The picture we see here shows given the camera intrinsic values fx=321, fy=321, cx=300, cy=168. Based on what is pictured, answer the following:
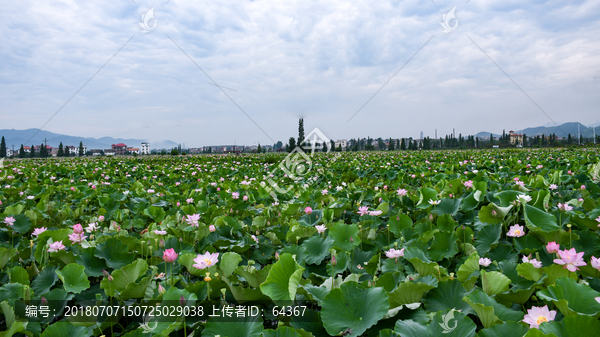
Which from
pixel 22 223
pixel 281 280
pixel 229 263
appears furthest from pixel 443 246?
pixel 22 223

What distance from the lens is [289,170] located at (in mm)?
8141

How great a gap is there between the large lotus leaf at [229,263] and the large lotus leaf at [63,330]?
56cm

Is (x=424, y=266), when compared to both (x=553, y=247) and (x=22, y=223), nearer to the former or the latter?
(x=553, y=247)

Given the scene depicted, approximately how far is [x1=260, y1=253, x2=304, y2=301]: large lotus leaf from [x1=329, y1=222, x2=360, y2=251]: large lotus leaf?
0.70 meters

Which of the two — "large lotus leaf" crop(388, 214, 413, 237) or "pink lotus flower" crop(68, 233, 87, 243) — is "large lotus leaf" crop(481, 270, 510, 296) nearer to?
"large lotus leaf" crop(388, 214, 413, 237)

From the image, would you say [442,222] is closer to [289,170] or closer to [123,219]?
[123,219]

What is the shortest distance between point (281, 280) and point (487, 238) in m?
1.41

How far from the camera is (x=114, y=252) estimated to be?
5.76 feet

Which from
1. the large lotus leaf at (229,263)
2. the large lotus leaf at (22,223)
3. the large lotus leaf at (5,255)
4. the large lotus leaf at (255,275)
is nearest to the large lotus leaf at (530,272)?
the large lotus leaf at (255,275)

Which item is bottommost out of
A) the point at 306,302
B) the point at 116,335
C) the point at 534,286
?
the point at 116,335

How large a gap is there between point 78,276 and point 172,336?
24.7 inches

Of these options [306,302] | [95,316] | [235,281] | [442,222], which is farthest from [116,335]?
[442,222]

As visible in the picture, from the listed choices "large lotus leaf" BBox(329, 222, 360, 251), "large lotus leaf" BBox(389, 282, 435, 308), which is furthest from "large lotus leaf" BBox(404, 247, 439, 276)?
"large lotus leaf" BBox(329, 222, 360, 251)

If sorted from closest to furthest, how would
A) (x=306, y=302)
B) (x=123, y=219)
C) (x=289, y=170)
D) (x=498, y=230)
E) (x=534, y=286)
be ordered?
(x=534, y=286) → (x=306, y=302) → (x=498, y=230) → (x=123, y=219) → (x=289, y=170)
